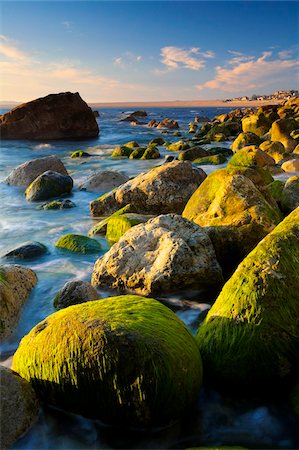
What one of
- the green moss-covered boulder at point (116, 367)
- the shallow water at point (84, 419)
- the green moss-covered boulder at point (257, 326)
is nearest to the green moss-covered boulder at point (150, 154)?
the shallow water at point (84, 419)

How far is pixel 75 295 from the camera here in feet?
15.8

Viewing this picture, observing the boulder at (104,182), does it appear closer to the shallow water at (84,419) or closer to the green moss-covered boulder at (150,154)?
the shallow water at (84,419)

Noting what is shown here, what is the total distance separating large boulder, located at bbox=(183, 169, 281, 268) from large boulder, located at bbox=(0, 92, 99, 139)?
82.1ft

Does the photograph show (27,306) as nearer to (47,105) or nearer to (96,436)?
(96,436)

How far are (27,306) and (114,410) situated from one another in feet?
8.27

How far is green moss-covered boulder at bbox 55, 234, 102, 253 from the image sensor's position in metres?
6.94

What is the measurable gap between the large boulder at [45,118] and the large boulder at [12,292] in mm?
25651

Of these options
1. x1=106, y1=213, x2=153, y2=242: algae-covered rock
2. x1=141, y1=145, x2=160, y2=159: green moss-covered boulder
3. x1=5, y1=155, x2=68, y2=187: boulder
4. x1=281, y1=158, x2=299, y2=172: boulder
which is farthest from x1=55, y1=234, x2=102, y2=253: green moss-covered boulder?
x1=141, y1=145, x2=160, y2=159: green moss-covered boulder

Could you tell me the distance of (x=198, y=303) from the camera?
16.3ft

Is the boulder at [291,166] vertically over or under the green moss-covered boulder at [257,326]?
over

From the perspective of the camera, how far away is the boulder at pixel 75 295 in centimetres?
478

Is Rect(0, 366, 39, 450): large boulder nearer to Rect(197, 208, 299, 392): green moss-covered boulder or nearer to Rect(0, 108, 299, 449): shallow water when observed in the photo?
Rect(0, 108, 299, 449): shallow water

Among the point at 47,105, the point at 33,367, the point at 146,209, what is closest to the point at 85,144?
the point at 47,105

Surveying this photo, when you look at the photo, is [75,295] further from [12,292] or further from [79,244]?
[79,244]
